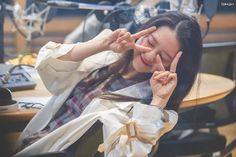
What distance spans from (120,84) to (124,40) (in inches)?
5.1

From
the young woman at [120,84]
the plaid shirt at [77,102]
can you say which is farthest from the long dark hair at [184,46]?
the plaid shirt at [77,102]

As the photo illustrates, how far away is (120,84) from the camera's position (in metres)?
1.02

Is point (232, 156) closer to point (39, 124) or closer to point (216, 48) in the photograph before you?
point (216, 48)

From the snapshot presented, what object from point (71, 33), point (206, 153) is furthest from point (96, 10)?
point (206, 153)

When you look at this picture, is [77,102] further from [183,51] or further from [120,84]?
[183,51]

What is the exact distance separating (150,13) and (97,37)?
0.17m

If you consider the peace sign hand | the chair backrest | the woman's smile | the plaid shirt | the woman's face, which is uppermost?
the woman's face

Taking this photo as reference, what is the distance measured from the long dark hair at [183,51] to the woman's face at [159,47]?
0.01m

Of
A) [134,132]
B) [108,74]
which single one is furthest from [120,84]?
[134,132]

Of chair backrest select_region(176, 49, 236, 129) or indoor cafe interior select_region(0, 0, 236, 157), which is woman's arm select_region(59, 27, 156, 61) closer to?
indoor cafe interior select_region(0, 0, 236, 157)

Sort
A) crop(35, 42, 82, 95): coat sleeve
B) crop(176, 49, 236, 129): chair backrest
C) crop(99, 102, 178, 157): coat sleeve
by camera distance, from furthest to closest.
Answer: crop(176, 49, 236, 129): chair backrest
crop(35, 42, 82, 95): coat sleeve
crop(99, 102, 178, 157): coat sleeve

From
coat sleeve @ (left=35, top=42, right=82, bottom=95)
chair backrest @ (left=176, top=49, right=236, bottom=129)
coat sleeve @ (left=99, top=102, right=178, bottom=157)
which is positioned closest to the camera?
coat sleeve @ (left=99, top=102, right=178, bottom=157)

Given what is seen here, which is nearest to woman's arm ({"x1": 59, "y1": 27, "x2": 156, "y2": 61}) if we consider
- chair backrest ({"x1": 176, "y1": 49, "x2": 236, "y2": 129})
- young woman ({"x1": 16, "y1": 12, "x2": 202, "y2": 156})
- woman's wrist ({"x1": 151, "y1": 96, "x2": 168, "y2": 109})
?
young woman ({"x1": 16, "y1": 12, "x2": 202, "y2": 156})

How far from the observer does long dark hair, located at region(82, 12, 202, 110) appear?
94cm
